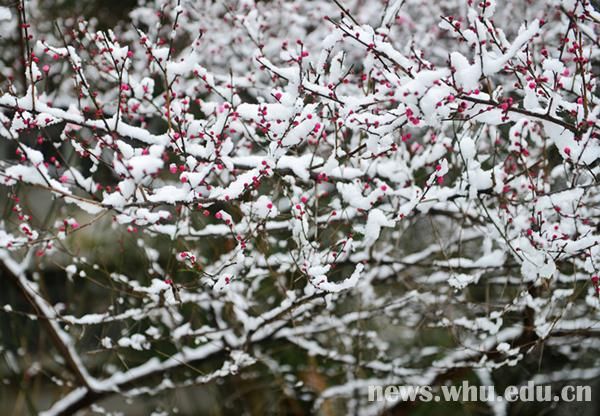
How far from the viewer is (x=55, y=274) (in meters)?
9.34

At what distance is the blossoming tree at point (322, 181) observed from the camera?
7.95 feet

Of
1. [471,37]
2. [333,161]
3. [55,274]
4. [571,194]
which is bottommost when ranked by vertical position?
[571,194]

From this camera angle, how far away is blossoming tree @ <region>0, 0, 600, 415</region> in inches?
95.3

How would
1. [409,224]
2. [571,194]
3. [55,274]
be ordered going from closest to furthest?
[571,194] → [409,224] → [55,274]

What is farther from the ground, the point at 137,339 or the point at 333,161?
the point at 333,161

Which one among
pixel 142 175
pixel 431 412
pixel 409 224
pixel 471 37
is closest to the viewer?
pixel 142 175

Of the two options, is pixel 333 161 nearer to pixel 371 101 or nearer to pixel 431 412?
pixel 371 101

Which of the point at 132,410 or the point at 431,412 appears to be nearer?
Result: the point at 431,412

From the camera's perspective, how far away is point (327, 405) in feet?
21.3

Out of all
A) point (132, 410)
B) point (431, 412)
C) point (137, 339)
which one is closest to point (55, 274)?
point (132, 410)

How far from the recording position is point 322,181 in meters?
3.14

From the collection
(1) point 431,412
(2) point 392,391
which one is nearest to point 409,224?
(2) point 392,391

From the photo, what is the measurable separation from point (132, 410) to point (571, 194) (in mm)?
8995

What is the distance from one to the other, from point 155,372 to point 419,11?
5.29m
